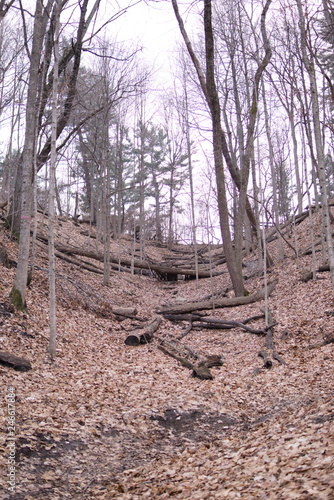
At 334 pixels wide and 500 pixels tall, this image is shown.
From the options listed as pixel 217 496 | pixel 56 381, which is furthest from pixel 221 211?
pixel 217 496

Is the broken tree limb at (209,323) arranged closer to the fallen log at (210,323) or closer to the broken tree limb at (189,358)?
the fallen log at (210,323)

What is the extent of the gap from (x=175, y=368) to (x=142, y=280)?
10.4 m

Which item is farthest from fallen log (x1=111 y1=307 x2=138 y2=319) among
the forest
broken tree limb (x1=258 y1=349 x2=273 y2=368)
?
broken tree limb (x1=258 y1=349 x2=273 y2=368)

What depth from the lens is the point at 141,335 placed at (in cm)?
927

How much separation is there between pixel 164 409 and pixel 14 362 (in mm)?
2479

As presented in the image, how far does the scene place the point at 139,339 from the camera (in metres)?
9.12

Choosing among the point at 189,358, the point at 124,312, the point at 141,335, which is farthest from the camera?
the point at 124,312

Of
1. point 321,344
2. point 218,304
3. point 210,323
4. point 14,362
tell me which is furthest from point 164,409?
point 218,304

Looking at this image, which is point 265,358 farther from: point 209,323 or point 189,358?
point 209,323

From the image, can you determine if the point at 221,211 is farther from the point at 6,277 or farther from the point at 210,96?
the point at 6,277

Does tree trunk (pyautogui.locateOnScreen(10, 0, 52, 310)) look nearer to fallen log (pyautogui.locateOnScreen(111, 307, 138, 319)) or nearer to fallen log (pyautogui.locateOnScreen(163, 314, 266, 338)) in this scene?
fallen log (pyautogui.locateOnScreen(111, 307, 138, 319))

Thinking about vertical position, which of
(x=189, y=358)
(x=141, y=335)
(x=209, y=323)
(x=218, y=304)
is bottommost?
(x=189, y=358)

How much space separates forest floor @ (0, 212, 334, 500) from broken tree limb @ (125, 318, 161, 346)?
225mm

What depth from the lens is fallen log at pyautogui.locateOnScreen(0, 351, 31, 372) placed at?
5.99 metres
